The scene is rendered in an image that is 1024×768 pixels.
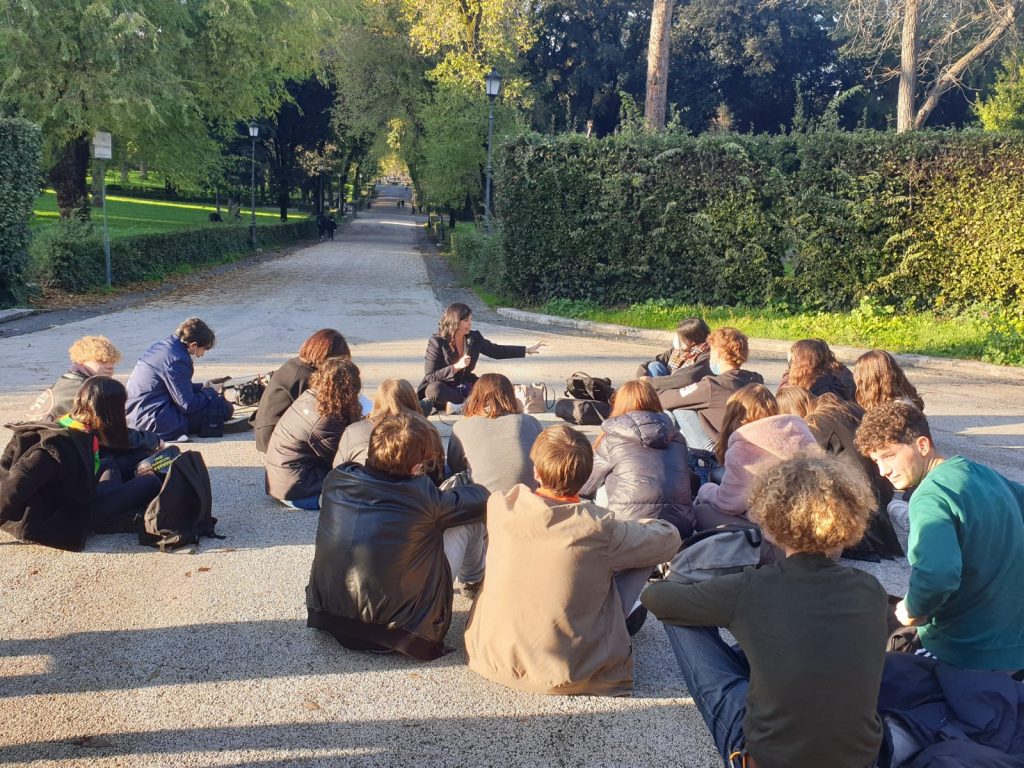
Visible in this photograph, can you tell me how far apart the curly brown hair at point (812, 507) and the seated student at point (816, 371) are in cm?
362

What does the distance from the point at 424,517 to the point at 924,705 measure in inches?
83.5

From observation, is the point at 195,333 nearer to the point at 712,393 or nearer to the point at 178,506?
the point at 178,506

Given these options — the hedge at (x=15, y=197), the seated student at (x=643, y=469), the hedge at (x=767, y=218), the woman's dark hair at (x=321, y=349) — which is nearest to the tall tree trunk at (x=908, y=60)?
the hedge at (x=767, y=218)

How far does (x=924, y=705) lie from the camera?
10.5 ft

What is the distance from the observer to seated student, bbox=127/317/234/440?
7.35 m

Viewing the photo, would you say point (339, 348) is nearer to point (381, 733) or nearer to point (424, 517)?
point (424, 517)

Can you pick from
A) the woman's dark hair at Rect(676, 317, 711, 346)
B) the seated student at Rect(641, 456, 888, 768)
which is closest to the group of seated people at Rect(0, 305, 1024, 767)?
the seated student at Rect(641, 456, 888, 768)

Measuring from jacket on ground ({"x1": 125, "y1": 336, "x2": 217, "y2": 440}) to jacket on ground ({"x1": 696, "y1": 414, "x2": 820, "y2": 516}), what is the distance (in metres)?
4.49

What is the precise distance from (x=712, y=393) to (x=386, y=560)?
11.4ft

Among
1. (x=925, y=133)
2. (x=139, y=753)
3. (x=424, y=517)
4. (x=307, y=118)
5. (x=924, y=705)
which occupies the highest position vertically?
(x=307, y=118)

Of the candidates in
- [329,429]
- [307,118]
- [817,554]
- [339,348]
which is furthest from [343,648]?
[307,118]

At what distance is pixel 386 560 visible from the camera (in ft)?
13.0

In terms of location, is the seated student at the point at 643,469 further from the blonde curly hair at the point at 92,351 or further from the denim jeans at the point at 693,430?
the blonde curly hair at the point at 92,351

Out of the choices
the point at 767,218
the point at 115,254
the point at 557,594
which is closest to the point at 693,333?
the point at 557,594
